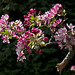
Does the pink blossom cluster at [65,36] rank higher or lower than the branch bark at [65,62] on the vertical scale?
higher

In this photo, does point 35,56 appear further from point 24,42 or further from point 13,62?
point 24,42

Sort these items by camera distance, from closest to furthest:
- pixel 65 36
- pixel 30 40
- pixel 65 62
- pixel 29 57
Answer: pixel 65 36
pixel 30 40
pixel 65 62
pixel 29 57

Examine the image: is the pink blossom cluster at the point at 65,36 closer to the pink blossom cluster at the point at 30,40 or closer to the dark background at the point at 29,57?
the pink blossom cluster at the point at 30,40

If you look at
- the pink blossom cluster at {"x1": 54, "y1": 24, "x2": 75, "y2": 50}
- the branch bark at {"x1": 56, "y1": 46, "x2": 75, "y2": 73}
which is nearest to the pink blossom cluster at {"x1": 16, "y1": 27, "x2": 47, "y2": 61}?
the pink blossom cluster at {"x1": 54, "y1": 24, "x2": 75, "y2": 50}

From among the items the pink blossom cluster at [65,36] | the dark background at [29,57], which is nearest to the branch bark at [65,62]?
the pink blossom cluster at [65,36]

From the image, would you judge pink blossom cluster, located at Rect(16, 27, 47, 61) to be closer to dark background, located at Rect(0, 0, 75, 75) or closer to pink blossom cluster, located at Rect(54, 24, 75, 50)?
pink blossom cluster, located at Rect(54, 24, 75, 50)

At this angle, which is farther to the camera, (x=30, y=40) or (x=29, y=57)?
(x=29, y=57)

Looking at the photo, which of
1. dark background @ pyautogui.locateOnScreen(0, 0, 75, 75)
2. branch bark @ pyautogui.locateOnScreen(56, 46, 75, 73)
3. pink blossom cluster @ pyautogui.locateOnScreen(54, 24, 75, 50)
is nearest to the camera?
pink blossom cluster @ pyautogui.locateOnScreen(54, 24, 75, 50)

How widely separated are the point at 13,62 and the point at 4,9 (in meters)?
1.89

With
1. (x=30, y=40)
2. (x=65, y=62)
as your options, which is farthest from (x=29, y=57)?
(x=30, y=40)

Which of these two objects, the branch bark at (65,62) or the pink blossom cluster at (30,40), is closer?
the pink blossom cluster at (30,40)

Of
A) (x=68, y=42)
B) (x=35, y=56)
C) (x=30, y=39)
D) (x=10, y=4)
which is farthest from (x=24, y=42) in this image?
(x=10, y=4)

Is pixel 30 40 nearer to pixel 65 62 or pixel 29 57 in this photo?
pixel 65 62

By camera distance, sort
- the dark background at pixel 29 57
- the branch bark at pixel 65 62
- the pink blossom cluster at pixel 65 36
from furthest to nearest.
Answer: the dark background at pixel 29 57 → the branch bark at pixel 65 62 → the pink blossom cluster at pixel 65 36
